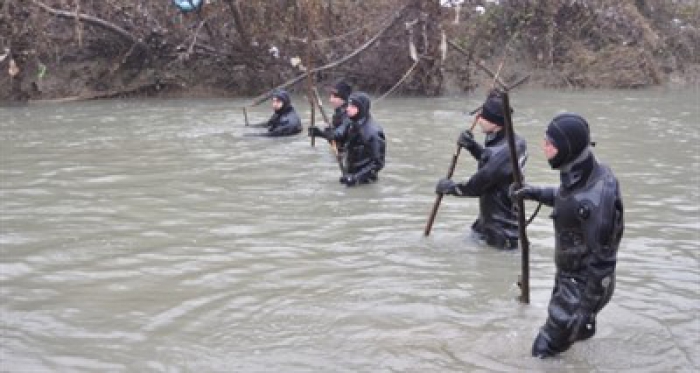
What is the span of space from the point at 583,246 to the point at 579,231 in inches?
3.6

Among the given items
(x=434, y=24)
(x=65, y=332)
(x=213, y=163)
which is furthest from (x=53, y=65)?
A: (x=65, y=332)

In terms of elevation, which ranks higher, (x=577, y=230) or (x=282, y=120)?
(x=282, y=120)

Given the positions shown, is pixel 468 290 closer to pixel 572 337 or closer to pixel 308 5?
pixel 572 337

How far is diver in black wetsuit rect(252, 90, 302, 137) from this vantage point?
46.4 ft

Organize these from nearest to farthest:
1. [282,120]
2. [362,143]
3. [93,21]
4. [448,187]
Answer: [448,187], [362,143], [282,120], [93,21]

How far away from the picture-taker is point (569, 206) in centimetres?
476

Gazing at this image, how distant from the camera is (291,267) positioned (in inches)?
278

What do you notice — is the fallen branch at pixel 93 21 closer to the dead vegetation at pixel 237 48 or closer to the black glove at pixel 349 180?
the dead vegetation at pixel 237 48

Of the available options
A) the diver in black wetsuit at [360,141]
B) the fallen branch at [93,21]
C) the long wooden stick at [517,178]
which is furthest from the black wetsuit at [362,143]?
the fallen branch at [93,21]

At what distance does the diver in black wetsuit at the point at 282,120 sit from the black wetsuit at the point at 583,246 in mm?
9521

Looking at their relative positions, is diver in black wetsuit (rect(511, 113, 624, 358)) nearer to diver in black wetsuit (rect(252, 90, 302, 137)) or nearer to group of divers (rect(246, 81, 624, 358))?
group of divers (rect(246, 81, 624, 358))

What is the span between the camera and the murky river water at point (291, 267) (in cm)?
526

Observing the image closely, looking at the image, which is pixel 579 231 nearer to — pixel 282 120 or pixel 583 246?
pixel 583 246

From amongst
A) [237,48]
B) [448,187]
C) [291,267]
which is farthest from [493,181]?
[237,48]
